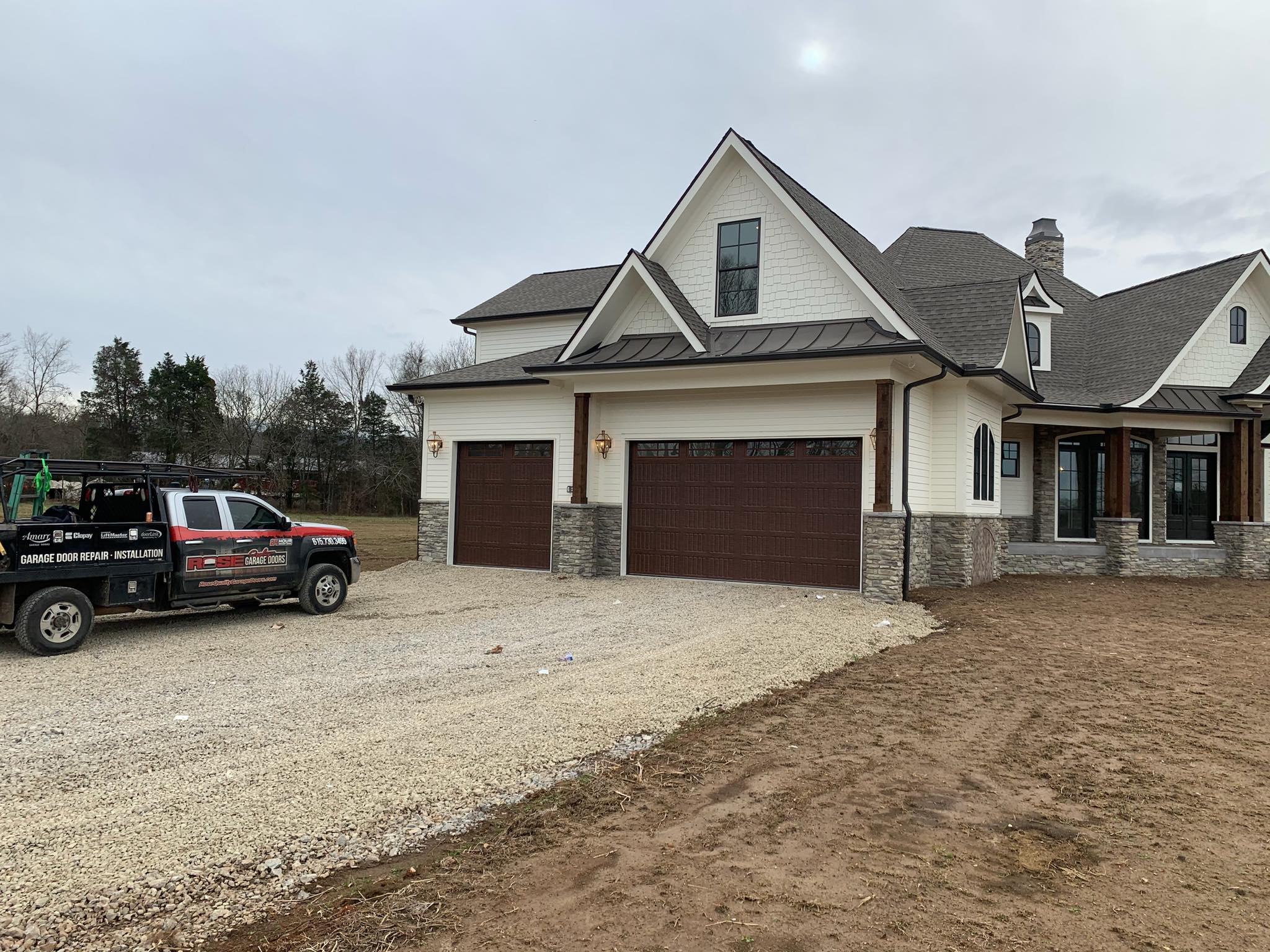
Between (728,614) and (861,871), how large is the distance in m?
7.84

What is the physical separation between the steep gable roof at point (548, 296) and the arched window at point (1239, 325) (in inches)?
587

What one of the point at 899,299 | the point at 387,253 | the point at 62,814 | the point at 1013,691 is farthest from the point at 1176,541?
the point at 387,253

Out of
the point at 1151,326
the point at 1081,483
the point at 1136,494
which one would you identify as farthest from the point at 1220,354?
the point at 1081,483

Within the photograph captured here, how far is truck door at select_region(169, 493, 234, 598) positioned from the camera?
9.27 metres

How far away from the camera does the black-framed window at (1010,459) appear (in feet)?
62.2

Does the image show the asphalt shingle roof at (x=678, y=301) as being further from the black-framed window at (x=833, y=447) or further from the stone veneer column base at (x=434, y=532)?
the stone veneer column base at (x=434, y=532)

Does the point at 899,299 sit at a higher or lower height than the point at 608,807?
higher

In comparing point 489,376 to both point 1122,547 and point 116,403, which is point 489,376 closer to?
point 1122,547

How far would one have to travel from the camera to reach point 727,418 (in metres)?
14.6

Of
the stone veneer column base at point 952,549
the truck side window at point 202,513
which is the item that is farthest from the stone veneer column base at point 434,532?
the stone veneer column base at point 952,549

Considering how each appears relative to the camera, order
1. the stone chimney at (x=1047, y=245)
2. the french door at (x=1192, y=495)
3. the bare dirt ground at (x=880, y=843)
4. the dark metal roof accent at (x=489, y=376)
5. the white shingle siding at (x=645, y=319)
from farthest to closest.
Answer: the stone chimney at (x=1047, y=245) < the french door at (x=1192, y=495) < the dark metal roof accent at (x=489, y=376) < the white shingle siding at (x=645, y=319) < the bare dirt ground at (x=880, y=843)

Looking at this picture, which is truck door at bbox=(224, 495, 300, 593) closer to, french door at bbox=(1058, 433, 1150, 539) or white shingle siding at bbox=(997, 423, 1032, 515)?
white shingle siding at bbox=(997, 423, 1032, 515)

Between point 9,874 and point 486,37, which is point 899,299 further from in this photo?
point 9,874

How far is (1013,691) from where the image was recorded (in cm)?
716
